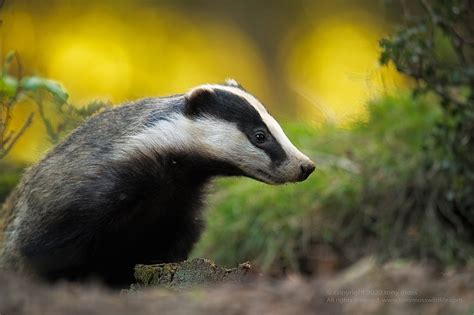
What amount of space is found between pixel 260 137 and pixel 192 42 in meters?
12.2

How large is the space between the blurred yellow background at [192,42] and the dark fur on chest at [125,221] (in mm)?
9801

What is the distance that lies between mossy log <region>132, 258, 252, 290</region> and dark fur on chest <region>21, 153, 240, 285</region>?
0.47m

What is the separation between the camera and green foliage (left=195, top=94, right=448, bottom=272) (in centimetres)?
695

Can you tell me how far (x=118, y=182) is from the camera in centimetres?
475

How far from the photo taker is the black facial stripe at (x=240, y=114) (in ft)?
16.0

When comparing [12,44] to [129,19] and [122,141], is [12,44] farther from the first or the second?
[122,141]

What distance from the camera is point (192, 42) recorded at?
16.9 metres

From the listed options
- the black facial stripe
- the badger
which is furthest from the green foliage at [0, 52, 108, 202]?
the black facial stripe

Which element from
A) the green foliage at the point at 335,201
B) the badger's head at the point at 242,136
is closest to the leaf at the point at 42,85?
the badger's head at the point at 242,136

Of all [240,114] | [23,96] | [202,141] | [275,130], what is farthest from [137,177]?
[23,96]

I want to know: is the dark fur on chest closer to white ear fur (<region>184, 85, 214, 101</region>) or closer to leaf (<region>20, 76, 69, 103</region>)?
white ear fur (<region>184, 85, 214, 101</region>)

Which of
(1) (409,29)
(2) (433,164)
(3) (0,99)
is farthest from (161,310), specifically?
(2) (433,164)

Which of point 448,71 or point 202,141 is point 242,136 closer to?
point 202,141

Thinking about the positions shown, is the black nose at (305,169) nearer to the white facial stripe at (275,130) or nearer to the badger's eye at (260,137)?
the white facial stripe at (275,130)
